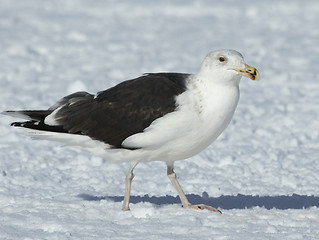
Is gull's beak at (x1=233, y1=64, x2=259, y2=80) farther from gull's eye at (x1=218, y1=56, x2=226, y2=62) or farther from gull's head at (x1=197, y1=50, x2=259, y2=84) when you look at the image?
gull's eye at (x1=218, y1=56, x2=226, y2=62)

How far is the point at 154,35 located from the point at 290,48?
9.17 ft

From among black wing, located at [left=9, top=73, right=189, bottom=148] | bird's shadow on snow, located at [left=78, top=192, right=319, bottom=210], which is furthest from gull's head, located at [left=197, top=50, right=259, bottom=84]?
bird's shadow on snow, located at [left=78, top=192, right=319, bottom=210]

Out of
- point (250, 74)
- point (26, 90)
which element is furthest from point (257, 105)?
point (250, 74)

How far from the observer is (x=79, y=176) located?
7.75 m

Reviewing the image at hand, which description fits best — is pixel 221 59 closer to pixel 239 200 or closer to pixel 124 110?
pixel 124 110

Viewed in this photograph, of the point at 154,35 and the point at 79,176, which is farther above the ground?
the point at 154,35

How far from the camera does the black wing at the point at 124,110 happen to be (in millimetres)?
6168

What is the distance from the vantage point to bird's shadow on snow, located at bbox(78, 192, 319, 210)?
6.85 metres

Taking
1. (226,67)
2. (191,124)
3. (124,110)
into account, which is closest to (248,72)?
(226,67)

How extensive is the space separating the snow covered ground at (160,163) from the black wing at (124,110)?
2.17 feet

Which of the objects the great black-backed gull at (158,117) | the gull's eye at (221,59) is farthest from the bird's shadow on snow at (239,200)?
the gull's eye at (221,59)

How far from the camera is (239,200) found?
7.04 metres

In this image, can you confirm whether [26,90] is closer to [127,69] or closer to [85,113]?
[127,69]

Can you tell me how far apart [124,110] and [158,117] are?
36cm
